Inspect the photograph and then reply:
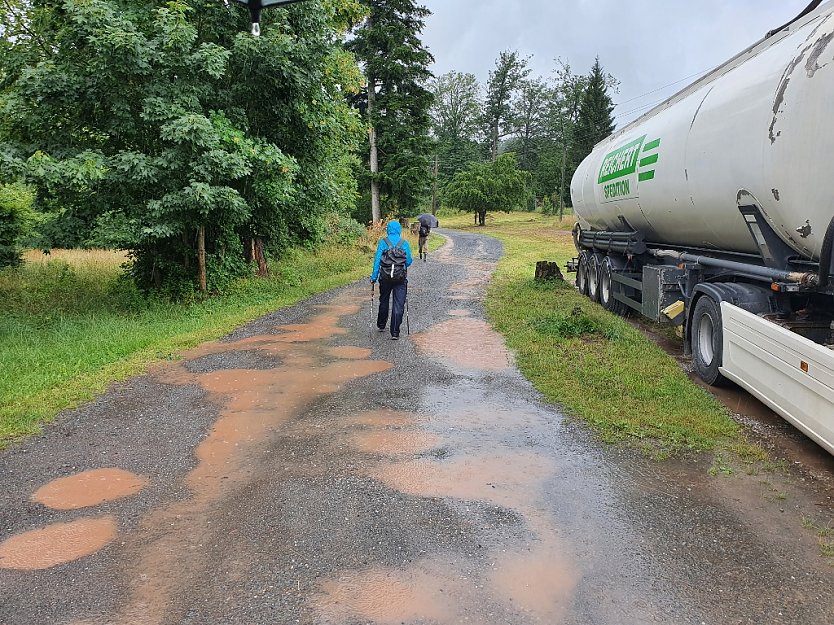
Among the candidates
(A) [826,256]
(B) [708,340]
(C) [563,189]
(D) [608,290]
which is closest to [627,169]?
(D) [608,290]

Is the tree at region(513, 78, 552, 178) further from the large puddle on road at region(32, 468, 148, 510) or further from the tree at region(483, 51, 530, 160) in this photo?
the large puddle on road at region(32, 468, 148, 510)

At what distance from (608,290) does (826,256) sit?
7.32 meters

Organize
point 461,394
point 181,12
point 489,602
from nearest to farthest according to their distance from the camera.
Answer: point 489,602, point 461,394, point 181,12

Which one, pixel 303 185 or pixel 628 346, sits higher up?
pixel 303 185

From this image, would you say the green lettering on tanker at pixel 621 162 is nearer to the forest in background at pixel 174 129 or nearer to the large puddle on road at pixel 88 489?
the forest in background at pixel 174 129

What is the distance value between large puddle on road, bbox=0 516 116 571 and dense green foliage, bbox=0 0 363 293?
6.90 meters

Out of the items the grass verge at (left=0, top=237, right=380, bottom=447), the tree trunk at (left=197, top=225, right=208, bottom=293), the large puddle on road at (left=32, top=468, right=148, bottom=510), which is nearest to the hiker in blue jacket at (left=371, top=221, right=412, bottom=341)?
the grass verge at (left=0, top=237, right=380, bottom=447)

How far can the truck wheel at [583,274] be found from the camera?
46.9 ft

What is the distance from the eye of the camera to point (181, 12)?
32.0 ft

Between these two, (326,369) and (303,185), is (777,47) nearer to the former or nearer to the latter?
(326,369)

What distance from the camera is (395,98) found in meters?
32.2

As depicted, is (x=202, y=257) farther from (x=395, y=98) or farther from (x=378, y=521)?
(x=395, y=98)

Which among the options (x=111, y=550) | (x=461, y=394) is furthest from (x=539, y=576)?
(x=461, y=394)

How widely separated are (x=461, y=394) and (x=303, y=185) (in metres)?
A: 8.23
